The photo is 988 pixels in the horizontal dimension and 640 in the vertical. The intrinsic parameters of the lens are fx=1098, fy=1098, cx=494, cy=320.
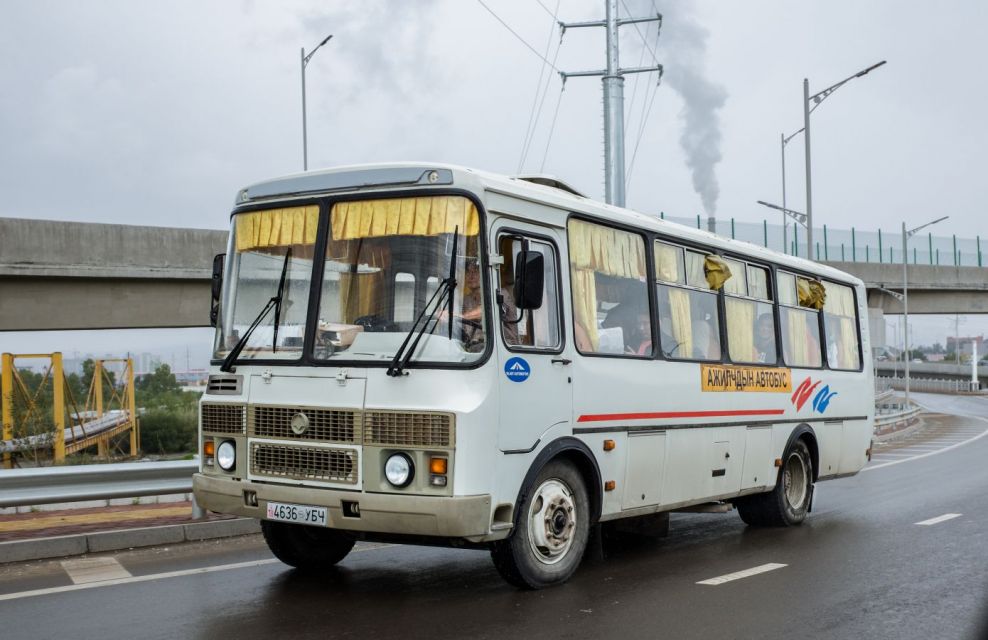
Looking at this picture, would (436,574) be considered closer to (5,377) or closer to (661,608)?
(661,608)

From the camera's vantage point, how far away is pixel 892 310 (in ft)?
171

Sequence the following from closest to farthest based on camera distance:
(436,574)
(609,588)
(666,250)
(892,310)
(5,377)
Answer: (609,588) < (436,574) < (666,250) < (5,377) < (892,310)

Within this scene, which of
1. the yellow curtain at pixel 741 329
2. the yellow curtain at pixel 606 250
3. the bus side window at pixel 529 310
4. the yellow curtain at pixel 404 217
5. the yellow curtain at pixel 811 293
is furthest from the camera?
the yellow curtain at pixel 811 293

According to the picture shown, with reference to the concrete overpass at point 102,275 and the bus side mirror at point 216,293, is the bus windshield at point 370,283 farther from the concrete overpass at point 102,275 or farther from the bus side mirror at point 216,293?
the concrete overpass at point 102,275

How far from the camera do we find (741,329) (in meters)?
10.9

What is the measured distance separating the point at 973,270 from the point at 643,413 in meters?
44.2

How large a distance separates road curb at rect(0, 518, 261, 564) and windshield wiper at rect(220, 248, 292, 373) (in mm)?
2589

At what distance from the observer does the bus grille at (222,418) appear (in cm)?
768

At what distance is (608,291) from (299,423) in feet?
8.98

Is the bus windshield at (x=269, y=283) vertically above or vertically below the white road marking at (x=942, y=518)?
above

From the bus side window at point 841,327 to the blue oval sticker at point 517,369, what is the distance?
6.59 metres

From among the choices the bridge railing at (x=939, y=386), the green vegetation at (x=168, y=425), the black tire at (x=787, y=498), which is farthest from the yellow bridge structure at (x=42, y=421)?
the bridge railing at (x=939, y=386)

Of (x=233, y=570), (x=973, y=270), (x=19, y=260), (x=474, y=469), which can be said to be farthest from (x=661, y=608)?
(x=973, y=270)

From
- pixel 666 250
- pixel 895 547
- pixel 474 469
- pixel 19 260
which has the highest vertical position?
pixel 19 260
